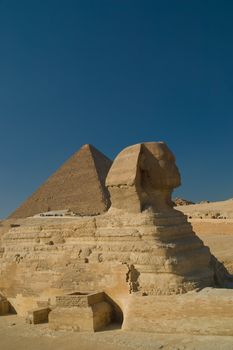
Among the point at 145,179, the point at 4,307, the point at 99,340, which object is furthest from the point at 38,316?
the point at 145,179

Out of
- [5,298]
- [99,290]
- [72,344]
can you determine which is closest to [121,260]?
[99,290]

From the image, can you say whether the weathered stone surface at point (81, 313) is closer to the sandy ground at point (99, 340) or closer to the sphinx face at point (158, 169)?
the sandy ground at point (99, 340)

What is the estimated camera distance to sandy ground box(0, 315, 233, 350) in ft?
24.1

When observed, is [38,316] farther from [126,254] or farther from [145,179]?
[145,179]

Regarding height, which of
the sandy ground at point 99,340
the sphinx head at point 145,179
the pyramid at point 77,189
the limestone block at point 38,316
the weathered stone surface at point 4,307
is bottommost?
the sandy ground at point 99,340

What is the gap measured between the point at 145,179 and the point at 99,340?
3.82 meters

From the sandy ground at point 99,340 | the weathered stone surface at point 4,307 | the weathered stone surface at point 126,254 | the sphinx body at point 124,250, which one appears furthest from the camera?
the weathered stone surface at point 4,307

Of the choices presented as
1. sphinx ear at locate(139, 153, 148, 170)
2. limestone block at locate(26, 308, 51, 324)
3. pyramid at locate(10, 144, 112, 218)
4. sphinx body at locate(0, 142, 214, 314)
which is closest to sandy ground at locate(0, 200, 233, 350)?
limestone block at locate(26, 308, 51, 324)

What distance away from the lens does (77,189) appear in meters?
23.5

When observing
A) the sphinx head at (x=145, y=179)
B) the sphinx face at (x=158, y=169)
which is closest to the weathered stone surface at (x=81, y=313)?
the sphinx head at (x=145, y=179)

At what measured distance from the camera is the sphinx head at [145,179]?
9961 millimetres

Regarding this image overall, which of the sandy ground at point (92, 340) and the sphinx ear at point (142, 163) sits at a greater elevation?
the sphinx ear at point (142, 163)

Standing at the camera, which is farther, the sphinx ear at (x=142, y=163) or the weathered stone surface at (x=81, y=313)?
the sphinx ear at (x=142, y=163)

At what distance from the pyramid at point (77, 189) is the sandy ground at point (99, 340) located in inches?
497
